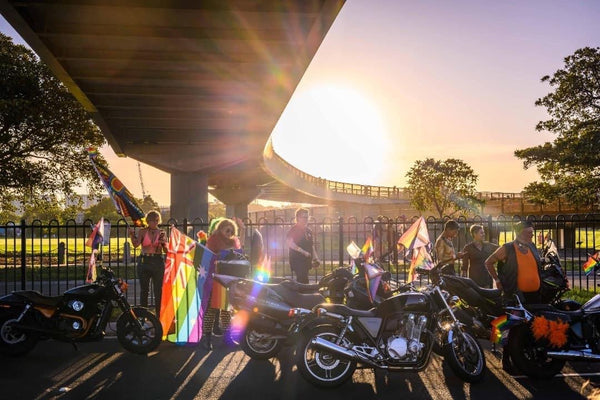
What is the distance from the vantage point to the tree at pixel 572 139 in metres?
31.1

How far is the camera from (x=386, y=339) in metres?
6.59

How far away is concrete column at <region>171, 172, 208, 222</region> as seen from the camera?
29.4m

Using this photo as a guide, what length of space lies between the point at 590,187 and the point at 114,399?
2974 centimetres

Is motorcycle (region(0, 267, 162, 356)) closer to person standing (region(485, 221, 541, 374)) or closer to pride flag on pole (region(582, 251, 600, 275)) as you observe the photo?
person standing (region(485, 221, 541, 374))

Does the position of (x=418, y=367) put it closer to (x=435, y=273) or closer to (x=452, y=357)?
(x=452, y=357)

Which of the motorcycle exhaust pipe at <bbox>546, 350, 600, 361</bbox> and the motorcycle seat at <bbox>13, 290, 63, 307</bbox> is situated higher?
the motorcycle seat at <bbox>13, 290, 63, 307</bbox>

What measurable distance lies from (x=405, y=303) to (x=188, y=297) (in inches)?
120

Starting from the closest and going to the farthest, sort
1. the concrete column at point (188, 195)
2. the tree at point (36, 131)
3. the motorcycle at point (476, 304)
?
the motorcycle at point (476, 304), the tree at point (36, 131), the concrete column at point (188, 195)

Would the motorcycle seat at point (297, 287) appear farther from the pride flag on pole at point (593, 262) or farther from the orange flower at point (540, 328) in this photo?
the pride flag on pole at point (593, 262)

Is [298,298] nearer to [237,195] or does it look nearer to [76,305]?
[76,305]

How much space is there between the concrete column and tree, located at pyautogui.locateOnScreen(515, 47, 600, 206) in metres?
18.1

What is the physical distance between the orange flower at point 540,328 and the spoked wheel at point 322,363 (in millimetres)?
1986

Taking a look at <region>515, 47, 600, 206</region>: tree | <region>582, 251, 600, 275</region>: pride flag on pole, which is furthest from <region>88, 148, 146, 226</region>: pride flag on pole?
<region>515, 47, 600, 206</region>: tree

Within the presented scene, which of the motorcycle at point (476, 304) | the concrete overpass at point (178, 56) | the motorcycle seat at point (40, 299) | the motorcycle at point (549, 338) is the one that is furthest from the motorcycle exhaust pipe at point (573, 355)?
the concrete overpass at point (178, 56)
